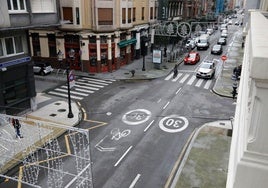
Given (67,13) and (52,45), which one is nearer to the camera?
(67,13)

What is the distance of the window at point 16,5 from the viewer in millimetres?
18094

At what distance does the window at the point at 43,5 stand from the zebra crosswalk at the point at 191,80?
15.0 m

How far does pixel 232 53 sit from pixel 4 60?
37.6 meters

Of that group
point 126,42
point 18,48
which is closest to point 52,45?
point 126,42

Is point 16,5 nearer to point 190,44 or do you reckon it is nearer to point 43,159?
point 43,159

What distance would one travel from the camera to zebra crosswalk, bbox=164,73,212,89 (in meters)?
29.0

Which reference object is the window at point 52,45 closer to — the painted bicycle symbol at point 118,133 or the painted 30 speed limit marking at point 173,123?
the painted bicycle symbol at point 118,133

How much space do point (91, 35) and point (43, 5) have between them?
11.0m

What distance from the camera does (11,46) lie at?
1911 cm

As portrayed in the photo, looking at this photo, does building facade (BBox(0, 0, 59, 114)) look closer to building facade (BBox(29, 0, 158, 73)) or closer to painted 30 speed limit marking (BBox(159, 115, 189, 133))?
building facade (BBox(29, 0, 158, 73))

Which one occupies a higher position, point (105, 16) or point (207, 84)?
point (105, 16)

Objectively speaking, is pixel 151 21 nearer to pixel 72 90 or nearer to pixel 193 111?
pixel 72 90

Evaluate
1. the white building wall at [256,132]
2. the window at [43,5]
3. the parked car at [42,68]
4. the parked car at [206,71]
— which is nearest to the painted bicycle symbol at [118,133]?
the window at [43,5]

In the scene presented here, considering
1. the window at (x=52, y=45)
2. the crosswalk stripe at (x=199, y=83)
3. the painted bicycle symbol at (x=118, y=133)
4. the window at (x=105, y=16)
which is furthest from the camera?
the window at (x=52, y=45)
